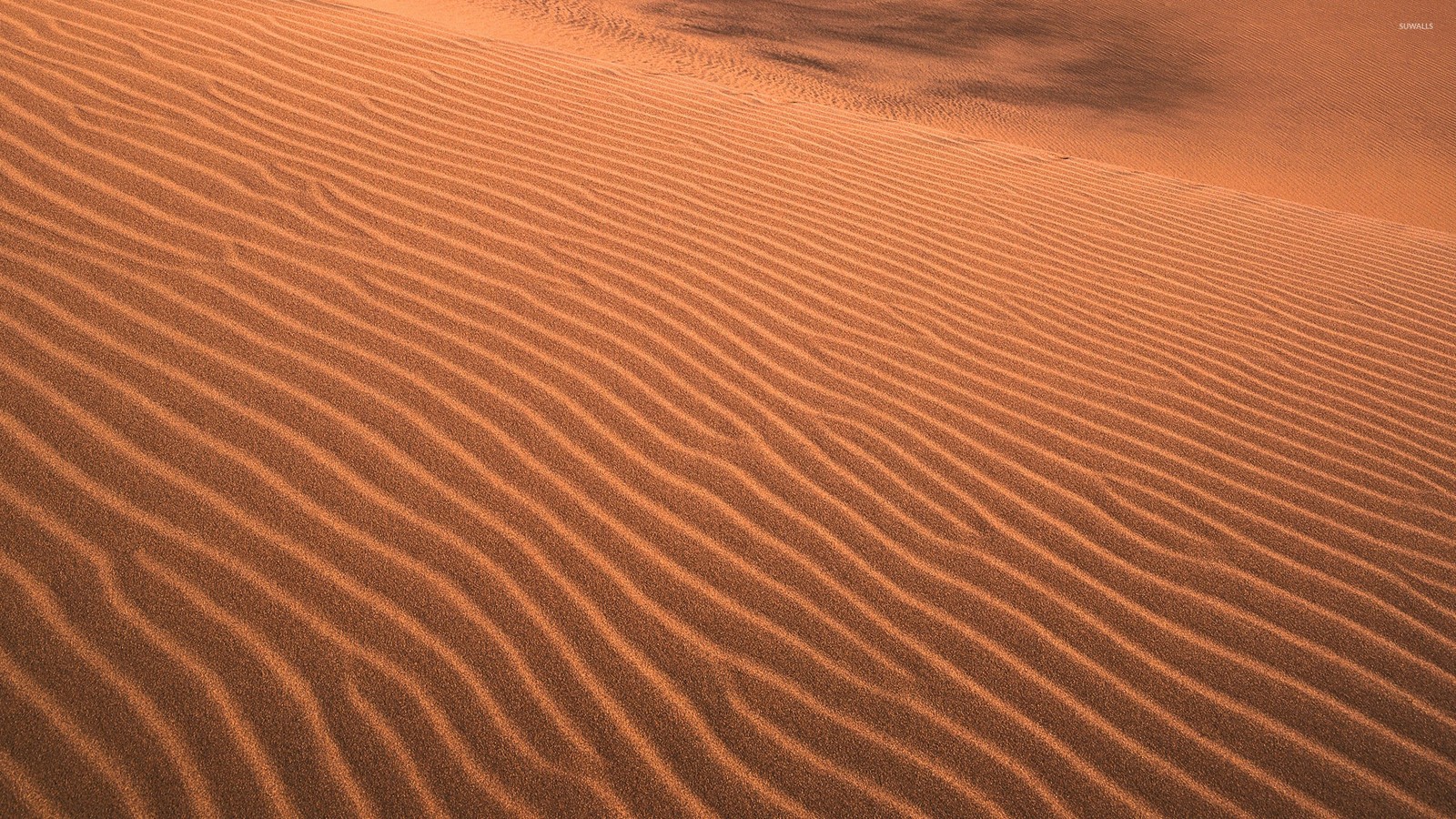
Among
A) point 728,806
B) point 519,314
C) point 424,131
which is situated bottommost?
point 728,806

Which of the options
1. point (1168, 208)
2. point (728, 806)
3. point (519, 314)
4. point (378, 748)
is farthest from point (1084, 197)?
point (378, 748)

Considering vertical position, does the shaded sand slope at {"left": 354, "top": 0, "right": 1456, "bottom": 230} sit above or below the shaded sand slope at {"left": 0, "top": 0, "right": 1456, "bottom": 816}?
above

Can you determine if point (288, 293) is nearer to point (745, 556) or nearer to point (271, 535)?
point (271, 535)

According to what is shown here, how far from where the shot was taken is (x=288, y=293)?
3.22m

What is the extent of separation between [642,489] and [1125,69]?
1241 cm

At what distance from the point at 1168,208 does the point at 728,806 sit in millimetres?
4602

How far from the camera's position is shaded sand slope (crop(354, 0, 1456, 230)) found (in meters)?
9.83

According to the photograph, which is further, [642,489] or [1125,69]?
[1125,69]

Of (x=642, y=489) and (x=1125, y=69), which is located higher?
(x=1125, y=69)

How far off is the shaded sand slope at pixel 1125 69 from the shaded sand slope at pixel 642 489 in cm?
526

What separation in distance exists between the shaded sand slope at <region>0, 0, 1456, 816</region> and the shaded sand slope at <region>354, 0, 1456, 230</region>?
526 centimetres

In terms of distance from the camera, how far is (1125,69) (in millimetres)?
12805

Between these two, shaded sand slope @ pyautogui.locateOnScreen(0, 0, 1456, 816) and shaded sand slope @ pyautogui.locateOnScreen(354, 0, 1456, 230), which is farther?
shaded sand slope @ pyautogui.locateOnScreen(354, 0, 1456, 230)

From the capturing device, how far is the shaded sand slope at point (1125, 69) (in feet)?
32.2
